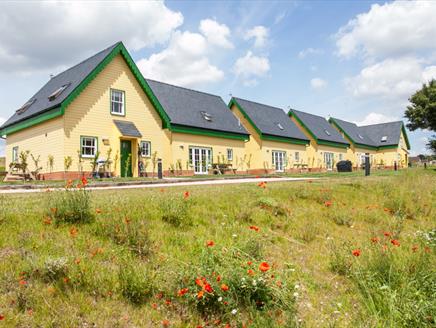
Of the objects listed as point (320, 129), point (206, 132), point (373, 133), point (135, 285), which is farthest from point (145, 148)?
point (373, 133)

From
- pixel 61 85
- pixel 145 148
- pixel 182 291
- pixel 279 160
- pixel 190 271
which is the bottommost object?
pixel 182 291

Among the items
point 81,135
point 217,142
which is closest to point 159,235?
point 81,135

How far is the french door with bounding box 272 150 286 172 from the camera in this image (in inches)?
1356

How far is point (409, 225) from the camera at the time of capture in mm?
8375

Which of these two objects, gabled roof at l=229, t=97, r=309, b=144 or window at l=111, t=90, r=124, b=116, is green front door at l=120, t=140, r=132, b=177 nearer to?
window at l=111, t=90, r=124, b=116

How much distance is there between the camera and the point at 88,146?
2031cm

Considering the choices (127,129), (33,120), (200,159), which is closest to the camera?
(127,129)

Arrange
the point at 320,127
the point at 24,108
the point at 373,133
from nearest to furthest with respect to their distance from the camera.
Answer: the point at 24,108
the point at 320,127
the point at 373,133

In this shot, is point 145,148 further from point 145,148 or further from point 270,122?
point 270,122

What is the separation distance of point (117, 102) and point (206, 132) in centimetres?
776

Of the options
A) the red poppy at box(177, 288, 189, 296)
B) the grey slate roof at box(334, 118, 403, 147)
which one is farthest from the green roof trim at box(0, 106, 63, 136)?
the grey slate roof at box(334, 118, 403, 147)

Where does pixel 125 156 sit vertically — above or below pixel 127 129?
below

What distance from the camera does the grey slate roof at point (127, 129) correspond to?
21.2 meters

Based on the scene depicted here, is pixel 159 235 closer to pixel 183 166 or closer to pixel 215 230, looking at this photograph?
pixel 215 230
